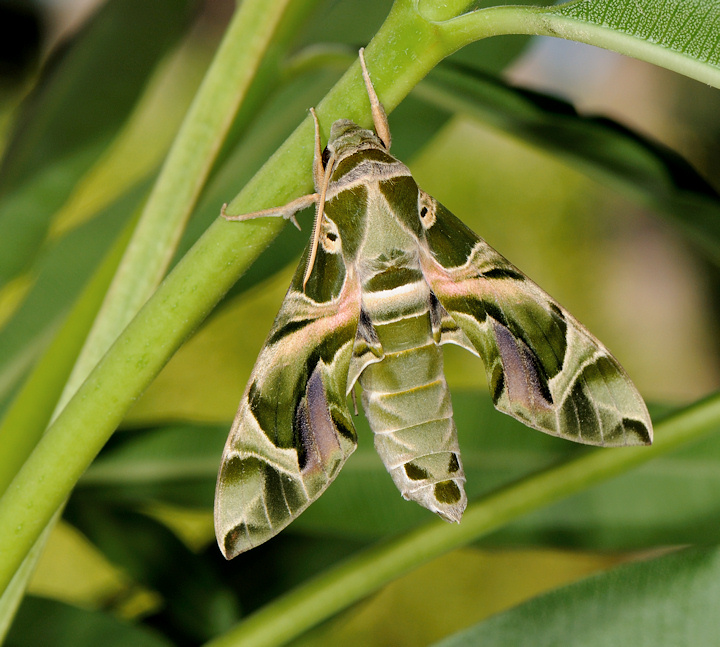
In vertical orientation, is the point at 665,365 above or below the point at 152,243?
below

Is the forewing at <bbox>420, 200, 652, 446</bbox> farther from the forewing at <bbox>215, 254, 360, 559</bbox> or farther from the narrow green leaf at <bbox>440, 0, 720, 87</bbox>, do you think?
the narrow green leaf at <bbox>440, 0, 720, 87</bbox>

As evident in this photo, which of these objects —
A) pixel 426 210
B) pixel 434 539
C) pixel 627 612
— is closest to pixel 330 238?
pixel 426 210

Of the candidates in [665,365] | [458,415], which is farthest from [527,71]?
[458,415]

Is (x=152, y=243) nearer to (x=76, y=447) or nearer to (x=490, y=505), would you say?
(x=76, y=447)

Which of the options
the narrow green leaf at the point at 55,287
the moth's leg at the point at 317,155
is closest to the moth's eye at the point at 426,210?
the moth's leg at the point at 317,155

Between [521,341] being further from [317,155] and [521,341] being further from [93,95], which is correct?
[93,95]

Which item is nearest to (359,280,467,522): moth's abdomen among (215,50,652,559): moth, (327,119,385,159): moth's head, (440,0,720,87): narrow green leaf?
(215,50,652,559): moth
